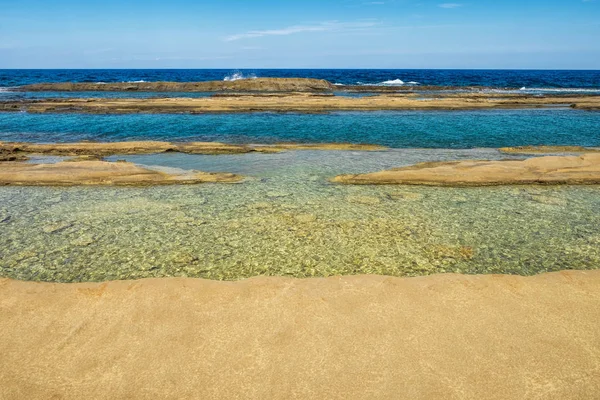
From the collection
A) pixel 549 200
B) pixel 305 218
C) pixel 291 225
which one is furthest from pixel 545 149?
pixel 291 225

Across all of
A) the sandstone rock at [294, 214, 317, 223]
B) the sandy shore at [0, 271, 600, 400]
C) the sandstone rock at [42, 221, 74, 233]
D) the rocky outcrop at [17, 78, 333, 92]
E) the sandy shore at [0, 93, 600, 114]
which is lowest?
the sandy shore at [0, 271, 600, 400]

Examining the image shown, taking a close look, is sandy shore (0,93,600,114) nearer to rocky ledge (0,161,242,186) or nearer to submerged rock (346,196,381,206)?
rocky ledge (0,161,242,186)

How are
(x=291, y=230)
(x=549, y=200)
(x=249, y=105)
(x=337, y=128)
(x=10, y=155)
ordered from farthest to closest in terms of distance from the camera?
(x=249, y=105) < (x=337, y=128) < (x=10, y=155) < (x=549, y=200) < (x=291, y=230)

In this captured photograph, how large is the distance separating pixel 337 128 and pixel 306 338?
2482 centimetres

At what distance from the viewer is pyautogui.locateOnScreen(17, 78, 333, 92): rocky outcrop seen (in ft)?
198

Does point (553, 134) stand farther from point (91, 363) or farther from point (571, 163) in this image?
point (91, 363)

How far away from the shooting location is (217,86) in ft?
209

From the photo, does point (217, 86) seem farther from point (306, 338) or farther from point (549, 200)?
point (306, 338)

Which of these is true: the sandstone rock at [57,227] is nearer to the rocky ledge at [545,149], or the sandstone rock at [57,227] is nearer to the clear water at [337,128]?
the clear water at [337,128]

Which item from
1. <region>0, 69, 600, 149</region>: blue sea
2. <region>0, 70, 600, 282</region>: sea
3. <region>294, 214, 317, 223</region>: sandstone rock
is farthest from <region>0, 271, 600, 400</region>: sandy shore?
<region>0, 69, 600, 149</region>: blue sea

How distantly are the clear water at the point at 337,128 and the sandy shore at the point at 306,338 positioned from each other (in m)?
17.5

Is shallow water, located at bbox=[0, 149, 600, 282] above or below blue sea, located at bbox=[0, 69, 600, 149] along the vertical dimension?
below

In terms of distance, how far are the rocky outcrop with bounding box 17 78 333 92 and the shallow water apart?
4760cm

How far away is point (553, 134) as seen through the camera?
26.7m
